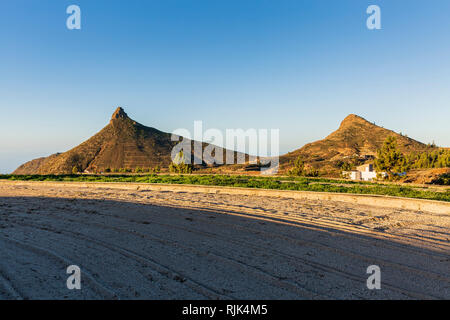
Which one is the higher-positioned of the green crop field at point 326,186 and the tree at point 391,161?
the tree at point 391,161

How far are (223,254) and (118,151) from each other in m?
102

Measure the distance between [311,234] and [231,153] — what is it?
121 m

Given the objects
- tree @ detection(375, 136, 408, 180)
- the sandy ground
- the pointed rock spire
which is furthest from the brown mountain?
the sandy ground

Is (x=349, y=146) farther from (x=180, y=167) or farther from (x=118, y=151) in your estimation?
(x=118, y=151)

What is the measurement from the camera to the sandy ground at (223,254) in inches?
181

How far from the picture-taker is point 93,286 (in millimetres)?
4586

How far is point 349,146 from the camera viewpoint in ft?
298

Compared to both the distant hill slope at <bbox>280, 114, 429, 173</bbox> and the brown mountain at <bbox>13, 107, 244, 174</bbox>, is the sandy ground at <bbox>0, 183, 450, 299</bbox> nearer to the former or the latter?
the distant hill slope at <bbox>280, 114, 429, 173</bbox>

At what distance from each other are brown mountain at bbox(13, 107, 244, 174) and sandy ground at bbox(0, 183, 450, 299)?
75941mm

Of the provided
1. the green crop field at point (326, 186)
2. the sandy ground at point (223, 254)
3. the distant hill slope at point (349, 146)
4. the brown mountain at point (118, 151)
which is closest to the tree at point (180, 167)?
the green crop field at point (326, 186)

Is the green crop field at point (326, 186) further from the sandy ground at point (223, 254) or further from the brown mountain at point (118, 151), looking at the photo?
the brown mountain at point (118, 151)

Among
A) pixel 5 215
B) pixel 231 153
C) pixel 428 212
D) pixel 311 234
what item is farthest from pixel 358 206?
pixel 231 153

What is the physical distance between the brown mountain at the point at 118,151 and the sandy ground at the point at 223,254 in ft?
249
